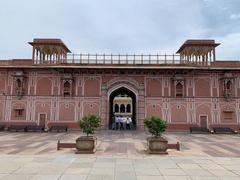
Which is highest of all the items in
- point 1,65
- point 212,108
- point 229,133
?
point 1,65

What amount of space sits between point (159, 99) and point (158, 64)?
3.94 metres

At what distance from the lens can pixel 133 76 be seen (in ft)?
85.9

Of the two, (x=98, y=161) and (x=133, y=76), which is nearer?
(x=98, y=161)

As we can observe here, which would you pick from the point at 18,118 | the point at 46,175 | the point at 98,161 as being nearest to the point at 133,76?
the point at 18,118

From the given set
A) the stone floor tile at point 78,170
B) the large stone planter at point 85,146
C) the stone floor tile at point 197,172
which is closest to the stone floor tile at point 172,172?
the stone floor tile at point 197,172

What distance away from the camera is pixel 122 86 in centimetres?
2622

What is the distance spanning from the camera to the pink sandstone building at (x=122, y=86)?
25.4 metres

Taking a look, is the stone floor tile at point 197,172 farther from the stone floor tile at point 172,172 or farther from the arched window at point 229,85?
the arched window at point 229,85

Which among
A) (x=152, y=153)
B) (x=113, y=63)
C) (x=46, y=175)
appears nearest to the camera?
(x=46, y=175)

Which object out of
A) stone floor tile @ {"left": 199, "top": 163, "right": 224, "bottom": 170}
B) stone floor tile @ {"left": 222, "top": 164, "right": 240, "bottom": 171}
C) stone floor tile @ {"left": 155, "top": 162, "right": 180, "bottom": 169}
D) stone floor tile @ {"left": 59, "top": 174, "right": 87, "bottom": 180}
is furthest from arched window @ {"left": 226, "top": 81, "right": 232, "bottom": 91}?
stone floor tile @ {"left": 59, "top": 174, "right": 87, "bottom": 180}

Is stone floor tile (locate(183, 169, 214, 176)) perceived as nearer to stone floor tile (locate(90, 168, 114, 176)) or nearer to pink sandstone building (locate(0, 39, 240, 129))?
stone floor tile (locate(90, 168, 114, 176))

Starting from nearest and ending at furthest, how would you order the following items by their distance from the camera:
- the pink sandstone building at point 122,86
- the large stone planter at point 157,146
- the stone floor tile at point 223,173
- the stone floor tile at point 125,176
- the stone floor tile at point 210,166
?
the stone floor tile at point 125,176
the stone floor tile at point 223,173
the stone floor tile at point 210,166
the large stone planter at point 157,146
the pink sandstone building at point 122,86

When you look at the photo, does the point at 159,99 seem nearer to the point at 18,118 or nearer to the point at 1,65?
the point at 18,118

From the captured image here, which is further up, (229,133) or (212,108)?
(212,108)
